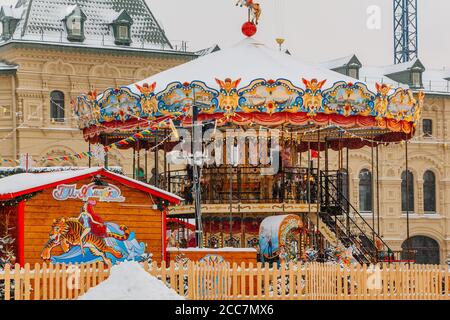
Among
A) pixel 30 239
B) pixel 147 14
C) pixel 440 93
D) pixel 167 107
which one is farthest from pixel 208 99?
pixel 440 93

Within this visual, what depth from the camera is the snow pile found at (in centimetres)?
2014

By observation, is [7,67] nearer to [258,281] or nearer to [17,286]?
[258,281]

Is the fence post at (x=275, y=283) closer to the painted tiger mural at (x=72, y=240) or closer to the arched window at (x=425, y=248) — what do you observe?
the painted tiger mural at (x=72, y=240)

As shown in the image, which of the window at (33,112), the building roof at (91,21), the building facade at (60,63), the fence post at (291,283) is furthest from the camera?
the building roof at (91,21)

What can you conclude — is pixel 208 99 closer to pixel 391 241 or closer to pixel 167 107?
pixel 167 107

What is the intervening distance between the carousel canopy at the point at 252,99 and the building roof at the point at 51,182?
258 centimetres

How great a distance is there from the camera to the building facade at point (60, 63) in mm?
56031

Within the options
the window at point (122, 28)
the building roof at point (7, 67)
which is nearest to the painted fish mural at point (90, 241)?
the building roof at point (7, 67)

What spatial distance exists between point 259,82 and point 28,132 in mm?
28744

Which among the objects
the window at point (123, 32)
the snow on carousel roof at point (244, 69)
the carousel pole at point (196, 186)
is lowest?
the carousel pole at point (196, 186)

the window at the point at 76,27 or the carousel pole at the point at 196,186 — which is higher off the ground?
the window at the point at 76,27

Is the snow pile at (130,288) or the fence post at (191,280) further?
the fence post at (191,280)

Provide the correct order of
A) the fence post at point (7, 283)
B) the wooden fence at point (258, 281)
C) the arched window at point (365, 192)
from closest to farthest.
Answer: the fence post at point (7, 283), the wooden fence at point (258, 281), the arched window at point (365, 192)

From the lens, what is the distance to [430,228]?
65.7 metres
